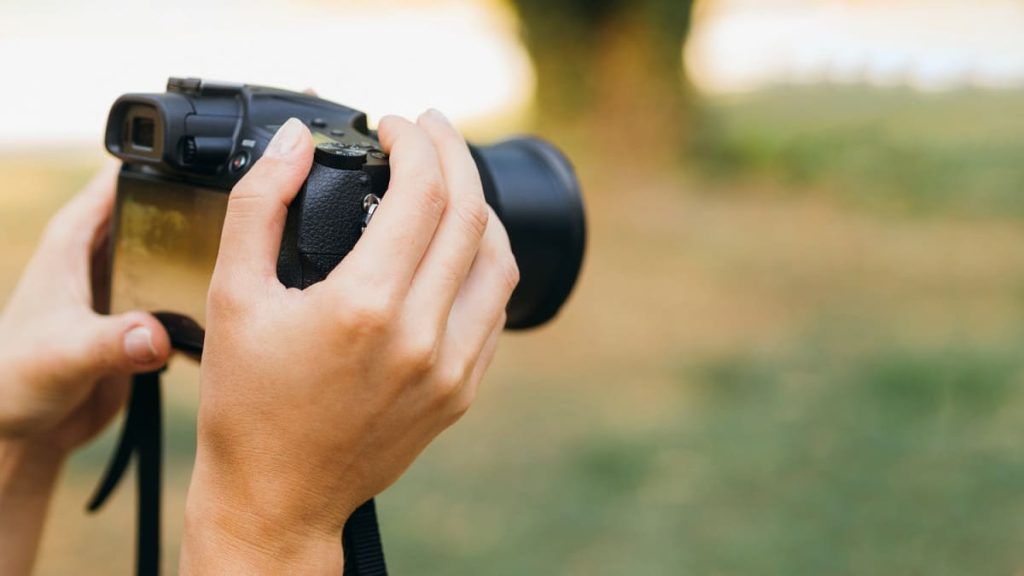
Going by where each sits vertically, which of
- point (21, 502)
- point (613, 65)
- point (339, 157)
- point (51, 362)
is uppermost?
point (339, 157)

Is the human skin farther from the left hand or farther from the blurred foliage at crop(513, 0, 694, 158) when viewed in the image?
the blurred foliage at crop(513, 0, 694, 158)

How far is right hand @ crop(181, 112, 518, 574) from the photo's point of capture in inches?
21.7

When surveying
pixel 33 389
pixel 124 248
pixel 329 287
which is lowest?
pixel 33 389

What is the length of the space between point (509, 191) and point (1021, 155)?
13.6ft

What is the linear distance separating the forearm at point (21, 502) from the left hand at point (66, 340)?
11 millimetres

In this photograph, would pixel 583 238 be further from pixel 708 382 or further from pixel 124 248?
→ pixel 708 382

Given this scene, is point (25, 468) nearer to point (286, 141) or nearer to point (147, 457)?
point (147, 457)

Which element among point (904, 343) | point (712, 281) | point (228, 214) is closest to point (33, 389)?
point (228, 214)

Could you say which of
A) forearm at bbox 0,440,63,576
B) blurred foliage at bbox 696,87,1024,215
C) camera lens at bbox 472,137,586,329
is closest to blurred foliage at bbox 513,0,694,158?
blurred foliage at bbox 696,87,1024,215

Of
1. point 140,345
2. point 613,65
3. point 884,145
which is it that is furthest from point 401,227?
point 884,145

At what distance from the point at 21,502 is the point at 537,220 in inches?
18.8

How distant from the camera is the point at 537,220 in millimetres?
869

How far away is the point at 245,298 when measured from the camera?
0.57 meters

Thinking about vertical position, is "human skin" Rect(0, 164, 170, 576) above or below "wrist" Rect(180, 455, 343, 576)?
below
